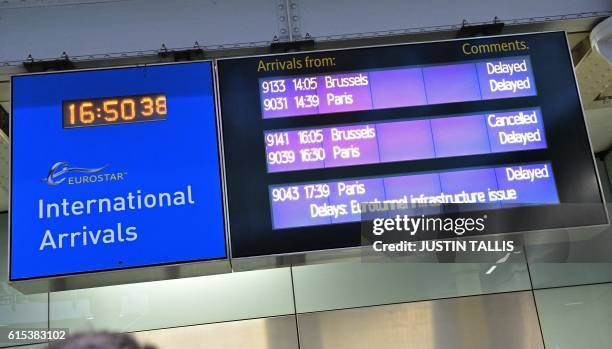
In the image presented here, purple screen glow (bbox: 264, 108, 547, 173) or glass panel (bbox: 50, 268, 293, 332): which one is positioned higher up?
purple screen glow (bbox: 264, 108, 547, 173)

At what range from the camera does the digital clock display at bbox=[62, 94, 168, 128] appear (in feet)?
13.1

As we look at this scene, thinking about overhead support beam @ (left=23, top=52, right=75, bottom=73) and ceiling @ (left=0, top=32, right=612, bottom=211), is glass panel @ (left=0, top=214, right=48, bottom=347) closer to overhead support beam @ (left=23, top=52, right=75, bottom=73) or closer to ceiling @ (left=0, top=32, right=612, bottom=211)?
ceiling @ (left=0, top=32, right=612, bottom=211)

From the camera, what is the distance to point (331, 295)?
21.7ft

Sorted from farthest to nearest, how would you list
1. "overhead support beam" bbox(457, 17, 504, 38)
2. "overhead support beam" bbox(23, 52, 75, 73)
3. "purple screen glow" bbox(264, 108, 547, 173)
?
1. "overhead support beam" bbox(457, 17, 504, 38)
2. "overhead support beam" bbox(23, 52, 75, 73)
3. "purple screen glow" bbox(264, 108, 547, 173)

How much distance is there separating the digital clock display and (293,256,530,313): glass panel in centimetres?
310

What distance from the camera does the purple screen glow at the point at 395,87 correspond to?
408cm

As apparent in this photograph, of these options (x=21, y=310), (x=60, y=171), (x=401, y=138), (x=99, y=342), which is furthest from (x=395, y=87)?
(x=21, y=310)

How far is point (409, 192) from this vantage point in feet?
12.7

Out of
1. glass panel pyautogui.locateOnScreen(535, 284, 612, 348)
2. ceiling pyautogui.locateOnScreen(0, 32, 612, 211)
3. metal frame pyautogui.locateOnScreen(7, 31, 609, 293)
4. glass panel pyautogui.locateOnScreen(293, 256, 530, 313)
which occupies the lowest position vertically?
glass panel pyautogui.locateOnScreen(535, 284, 612, 348)

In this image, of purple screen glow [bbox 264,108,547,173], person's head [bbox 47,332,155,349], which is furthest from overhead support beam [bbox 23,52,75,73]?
person's head [bbox 47,332,155,349]

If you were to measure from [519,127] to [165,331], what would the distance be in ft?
13.1

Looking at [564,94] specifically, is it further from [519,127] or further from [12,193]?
[12,193]

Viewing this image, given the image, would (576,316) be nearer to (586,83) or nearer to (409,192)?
(586,83)

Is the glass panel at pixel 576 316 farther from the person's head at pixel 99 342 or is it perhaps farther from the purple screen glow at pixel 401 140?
the person's head at pixel 99 342
